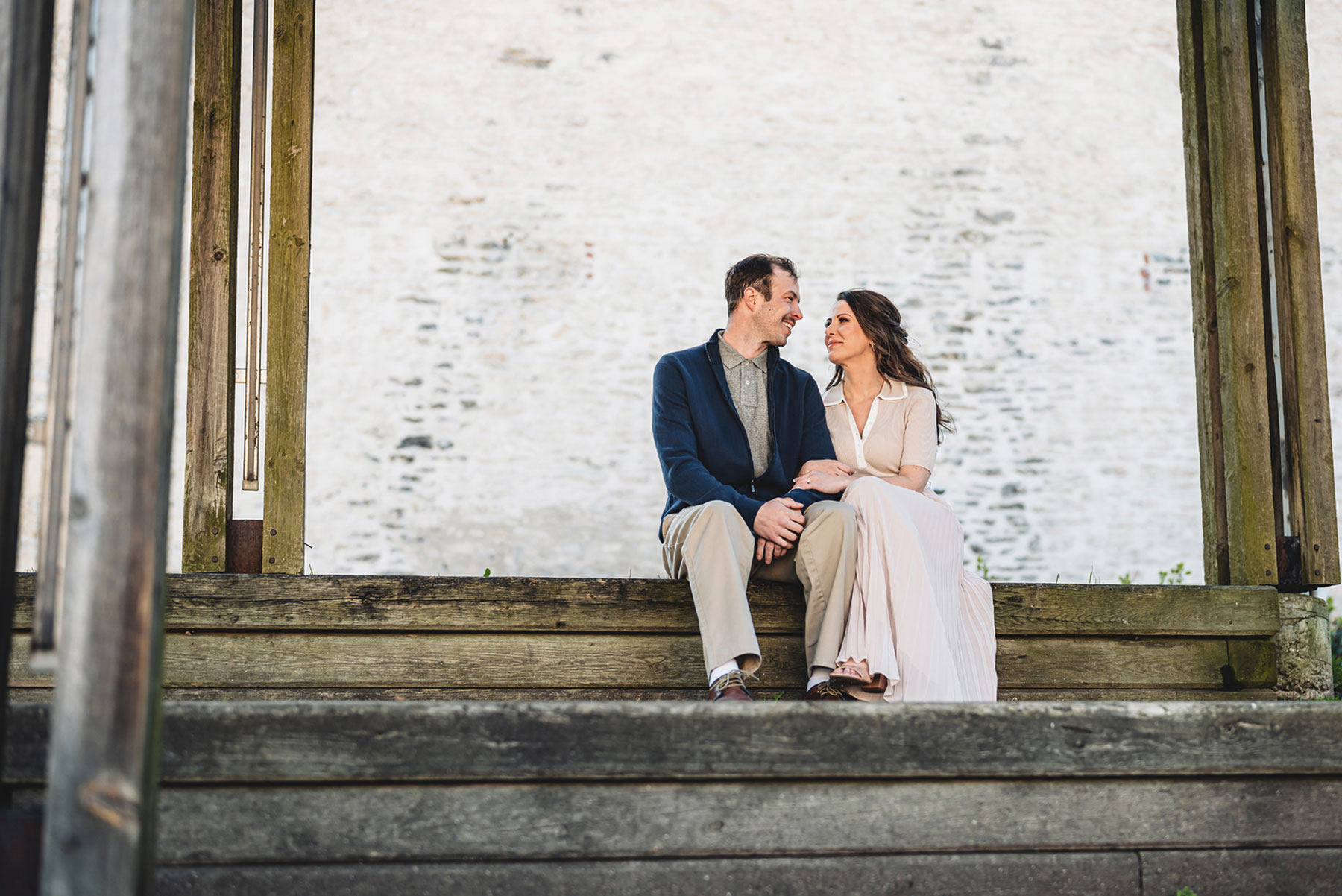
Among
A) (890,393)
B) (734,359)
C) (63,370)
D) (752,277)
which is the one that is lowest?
(63,370)

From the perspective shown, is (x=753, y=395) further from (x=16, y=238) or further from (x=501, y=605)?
(x=16, y=238)

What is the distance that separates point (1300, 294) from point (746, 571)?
1.82 m

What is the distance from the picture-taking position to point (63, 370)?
3.89 feet

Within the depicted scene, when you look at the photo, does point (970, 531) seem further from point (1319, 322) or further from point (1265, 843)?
point (1265, 843)

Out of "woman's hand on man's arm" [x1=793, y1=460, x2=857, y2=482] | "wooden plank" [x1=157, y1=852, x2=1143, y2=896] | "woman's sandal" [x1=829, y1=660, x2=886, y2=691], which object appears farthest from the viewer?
"woman's hand on man's arm" [x1=793, y1=460, x2=857, y2=482]

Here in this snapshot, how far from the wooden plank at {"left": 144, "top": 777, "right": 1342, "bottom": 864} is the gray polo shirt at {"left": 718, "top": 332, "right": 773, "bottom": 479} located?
60.2 inches

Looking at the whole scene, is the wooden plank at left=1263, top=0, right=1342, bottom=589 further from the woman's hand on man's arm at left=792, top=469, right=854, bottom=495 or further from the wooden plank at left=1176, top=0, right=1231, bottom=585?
the woman's hand on man's arm at left=792, top=469, right=854, bottom=495

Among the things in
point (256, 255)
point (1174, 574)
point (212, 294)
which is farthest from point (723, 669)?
point (1174, 574)

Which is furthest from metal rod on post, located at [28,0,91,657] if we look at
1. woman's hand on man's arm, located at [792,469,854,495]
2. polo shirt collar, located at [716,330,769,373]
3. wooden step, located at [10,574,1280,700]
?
polo shirt collar, located at [716,330,769,373]

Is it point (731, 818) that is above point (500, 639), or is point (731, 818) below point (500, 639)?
below

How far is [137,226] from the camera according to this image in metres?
1.11

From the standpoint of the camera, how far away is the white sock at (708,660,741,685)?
7.91 feet

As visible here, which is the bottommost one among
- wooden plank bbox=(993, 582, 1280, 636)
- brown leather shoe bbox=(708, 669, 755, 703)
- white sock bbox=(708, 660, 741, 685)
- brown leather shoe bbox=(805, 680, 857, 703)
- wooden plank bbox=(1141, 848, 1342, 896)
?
wooden plank bbox=(1141, 848, 1342, 896)

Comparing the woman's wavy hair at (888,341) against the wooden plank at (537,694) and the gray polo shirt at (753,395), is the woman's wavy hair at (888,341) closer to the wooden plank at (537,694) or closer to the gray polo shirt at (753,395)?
the gray polo shirt at (753,395)
